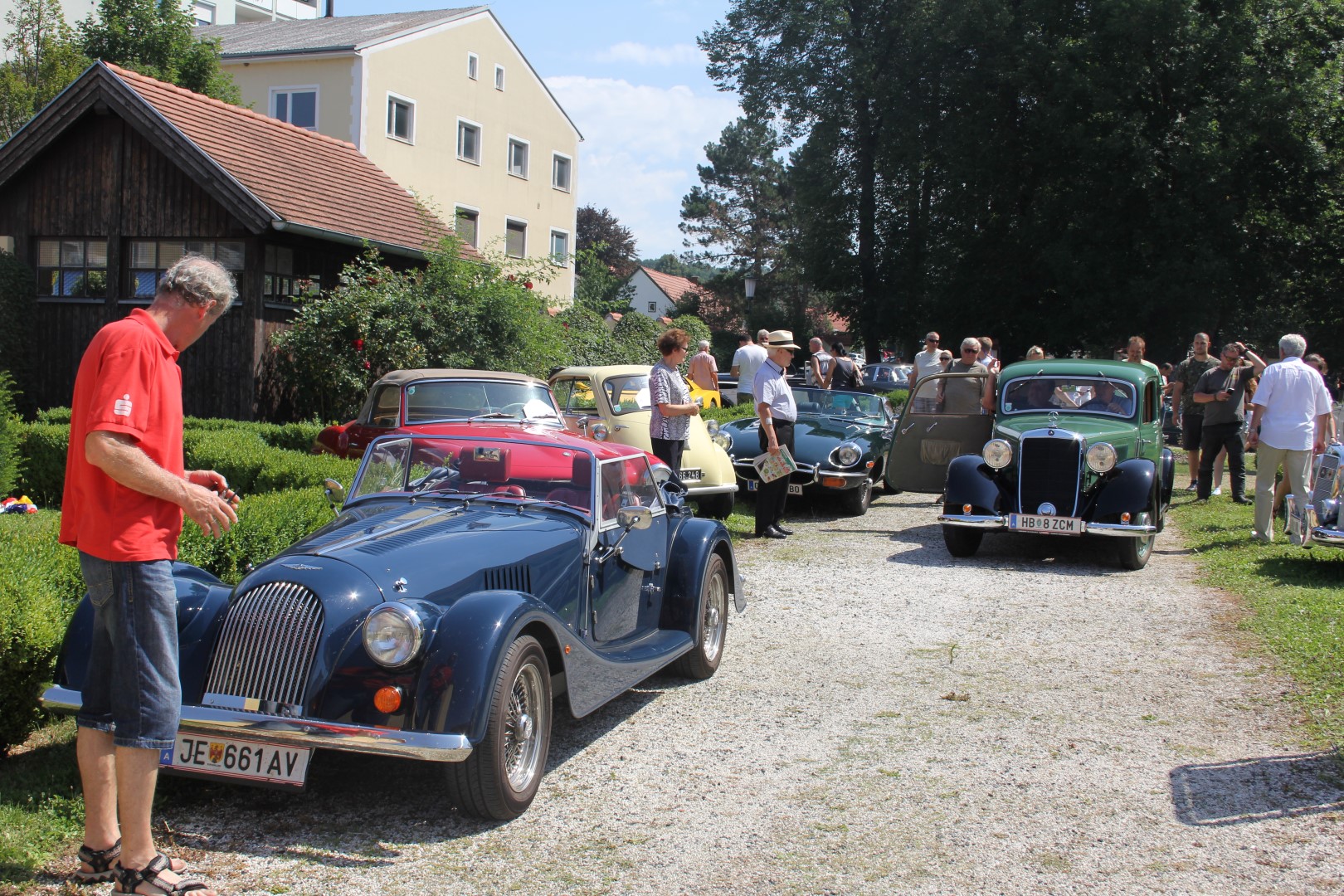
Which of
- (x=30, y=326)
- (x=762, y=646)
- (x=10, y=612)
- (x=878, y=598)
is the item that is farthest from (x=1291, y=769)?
(x=30, y=326)

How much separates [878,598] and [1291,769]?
12.9 ft

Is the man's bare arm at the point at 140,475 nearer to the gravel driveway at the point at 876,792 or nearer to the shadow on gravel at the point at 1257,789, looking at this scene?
the gravel driveway at the point at 876,792

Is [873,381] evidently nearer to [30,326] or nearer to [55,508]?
[30,326]

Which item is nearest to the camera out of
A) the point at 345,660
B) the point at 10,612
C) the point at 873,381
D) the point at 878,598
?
the point at 345,660

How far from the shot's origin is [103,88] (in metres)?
17.5

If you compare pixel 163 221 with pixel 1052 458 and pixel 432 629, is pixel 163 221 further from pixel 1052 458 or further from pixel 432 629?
pixel 432 629

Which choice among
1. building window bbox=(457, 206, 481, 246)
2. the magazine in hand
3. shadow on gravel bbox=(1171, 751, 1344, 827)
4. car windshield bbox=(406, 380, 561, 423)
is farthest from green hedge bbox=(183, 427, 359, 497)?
building window bbox=(457, 206, 481, 246)

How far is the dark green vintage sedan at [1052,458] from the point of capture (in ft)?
32.9

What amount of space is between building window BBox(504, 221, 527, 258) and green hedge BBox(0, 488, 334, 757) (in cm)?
3019

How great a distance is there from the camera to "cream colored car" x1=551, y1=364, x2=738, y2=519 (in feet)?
38.8

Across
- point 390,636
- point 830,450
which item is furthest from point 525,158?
point 390,636

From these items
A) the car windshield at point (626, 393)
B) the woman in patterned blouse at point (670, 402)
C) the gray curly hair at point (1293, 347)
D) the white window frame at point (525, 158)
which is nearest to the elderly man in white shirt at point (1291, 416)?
the gray curly hair at point (1293, 347)

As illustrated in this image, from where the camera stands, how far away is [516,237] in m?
37.2

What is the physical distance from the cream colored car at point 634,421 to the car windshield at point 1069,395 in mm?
3024
